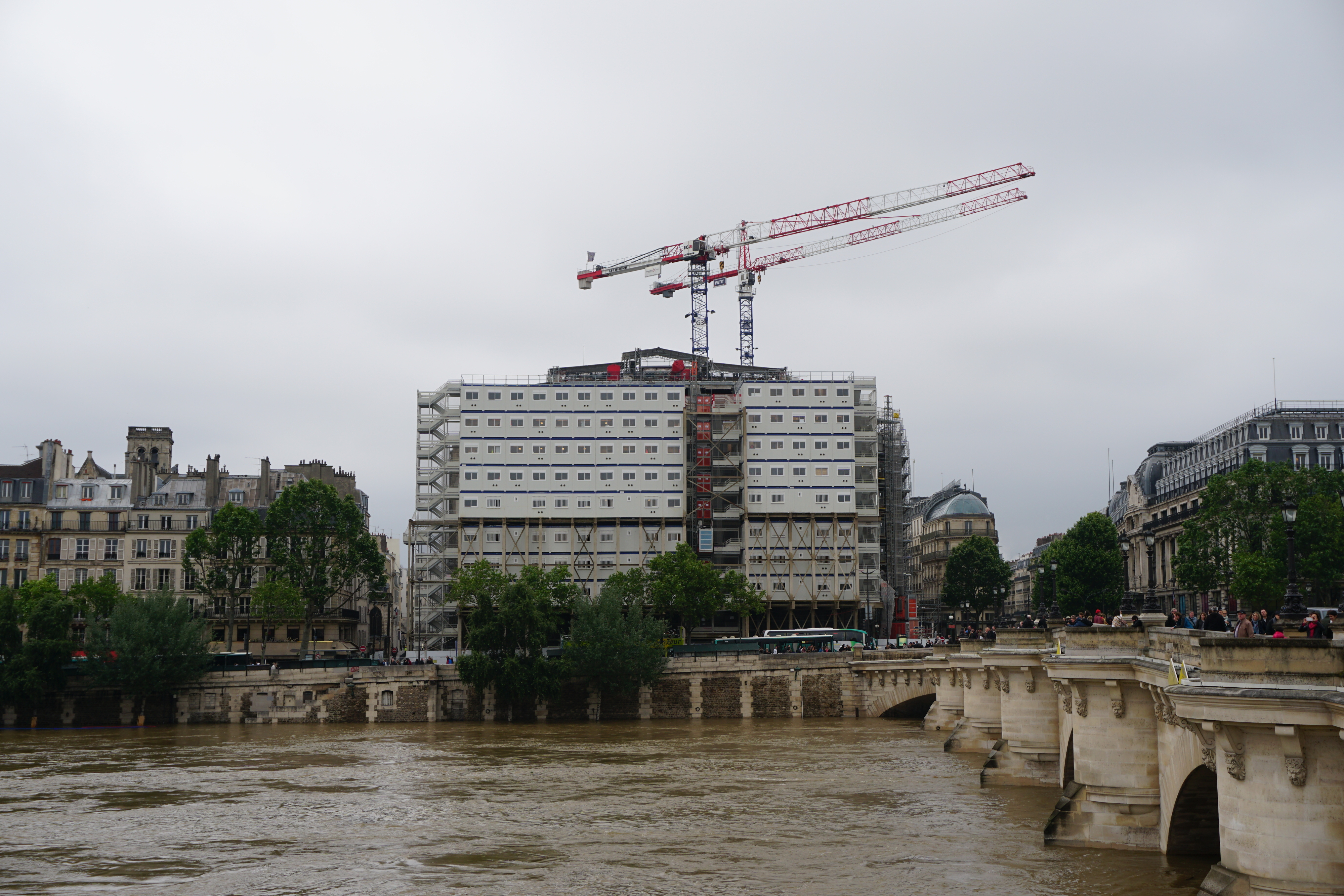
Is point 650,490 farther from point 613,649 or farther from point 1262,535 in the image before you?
point 1262,535

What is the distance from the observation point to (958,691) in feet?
201

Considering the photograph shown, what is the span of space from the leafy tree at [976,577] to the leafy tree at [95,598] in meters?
84.4

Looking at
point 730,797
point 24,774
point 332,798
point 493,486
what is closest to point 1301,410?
point 493,486

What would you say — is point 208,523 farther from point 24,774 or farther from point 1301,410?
point 1301,410

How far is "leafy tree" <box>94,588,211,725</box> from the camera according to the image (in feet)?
256

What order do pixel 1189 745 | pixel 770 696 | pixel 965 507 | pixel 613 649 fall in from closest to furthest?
pixel 1189 745
pixel 613 649
pixel 770 696
pixel 965 507

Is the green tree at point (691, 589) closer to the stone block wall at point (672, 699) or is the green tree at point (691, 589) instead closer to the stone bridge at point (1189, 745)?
the stone block wall at point (672, 699)

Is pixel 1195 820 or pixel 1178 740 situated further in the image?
pixel 1195 820

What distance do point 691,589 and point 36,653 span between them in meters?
46.7

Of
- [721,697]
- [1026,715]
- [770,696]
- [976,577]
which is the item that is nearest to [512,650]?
[721,697]

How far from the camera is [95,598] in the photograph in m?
91.4

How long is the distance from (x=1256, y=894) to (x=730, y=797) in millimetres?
25740

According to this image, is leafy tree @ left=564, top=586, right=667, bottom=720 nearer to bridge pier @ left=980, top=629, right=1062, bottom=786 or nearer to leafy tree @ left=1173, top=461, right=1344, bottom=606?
leafy tree @ left=1173, top=461, right=1344, bottom=606

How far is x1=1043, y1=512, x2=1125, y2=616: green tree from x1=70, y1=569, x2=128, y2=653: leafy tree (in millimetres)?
74790
